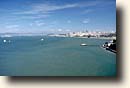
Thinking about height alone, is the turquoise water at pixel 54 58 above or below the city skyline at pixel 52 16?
below

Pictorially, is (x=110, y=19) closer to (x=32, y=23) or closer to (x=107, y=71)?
(x=107, y=71)

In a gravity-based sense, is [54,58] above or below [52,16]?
below

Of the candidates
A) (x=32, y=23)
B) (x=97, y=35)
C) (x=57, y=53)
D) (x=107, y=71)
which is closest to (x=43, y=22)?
(x=32, y=23)

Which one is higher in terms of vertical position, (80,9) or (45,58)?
(80,9)

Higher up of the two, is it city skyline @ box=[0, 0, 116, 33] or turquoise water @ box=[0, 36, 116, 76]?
city skyline @ box=[0, 0, 116, 33]
